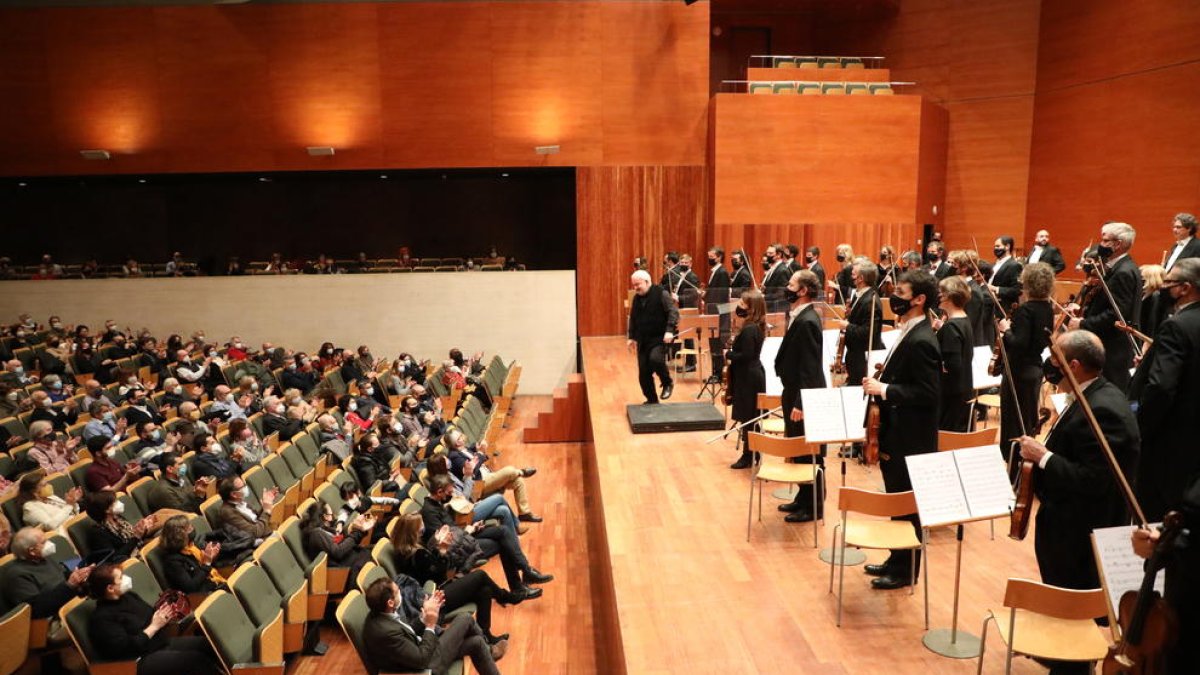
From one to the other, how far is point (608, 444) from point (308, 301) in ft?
26.8

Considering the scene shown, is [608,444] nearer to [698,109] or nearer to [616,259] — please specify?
[616,259]

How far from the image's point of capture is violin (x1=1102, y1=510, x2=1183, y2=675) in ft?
6.74

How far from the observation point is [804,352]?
4902 millimetres

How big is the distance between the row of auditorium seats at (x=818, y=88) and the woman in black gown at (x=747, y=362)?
719 centimetres

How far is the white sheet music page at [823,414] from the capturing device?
14.1 ft

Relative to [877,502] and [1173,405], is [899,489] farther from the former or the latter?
[1173,405]

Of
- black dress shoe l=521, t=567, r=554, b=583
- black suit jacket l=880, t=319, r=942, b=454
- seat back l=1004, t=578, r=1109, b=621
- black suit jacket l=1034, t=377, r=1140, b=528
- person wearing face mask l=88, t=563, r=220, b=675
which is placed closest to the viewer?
seat back l=1004, t=578, r=1109, b=621

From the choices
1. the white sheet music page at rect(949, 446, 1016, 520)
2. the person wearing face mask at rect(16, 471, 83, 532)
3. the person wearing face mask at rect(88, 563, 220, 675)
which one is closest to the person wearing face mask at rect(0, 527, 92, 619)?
the person wearing face mask at rect(88, 563, 220, 675)

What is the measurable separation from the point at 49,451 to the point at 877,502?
6777 mm

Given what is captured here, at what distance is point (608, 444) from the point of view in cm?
679

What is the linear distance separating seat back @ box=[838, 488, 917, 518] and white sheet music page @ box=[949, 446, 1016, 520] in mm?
246

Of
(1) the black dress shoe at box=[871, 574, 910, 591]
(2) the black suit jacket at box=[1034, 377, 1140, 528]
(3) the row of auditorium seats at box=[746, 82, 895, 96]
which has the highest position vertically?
(3) the row of auditorium seats at box=[746, 82, 895, 96]

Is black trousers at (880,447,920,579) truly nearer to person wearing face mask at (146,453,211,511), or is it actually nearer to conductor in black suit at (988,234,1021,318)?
conductor in black suit at (988,234,1021,318)

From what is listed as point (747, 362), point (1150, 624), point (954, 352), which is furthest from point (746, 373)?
point (1150, 624)
